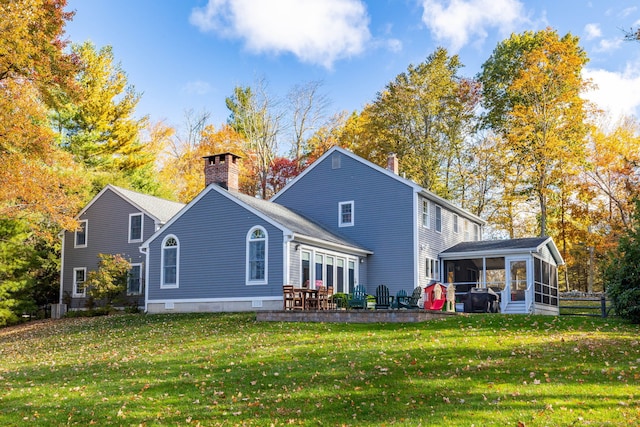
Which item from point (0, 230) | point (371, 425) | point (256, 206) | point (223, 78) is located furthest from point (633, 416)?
point (223, 78)

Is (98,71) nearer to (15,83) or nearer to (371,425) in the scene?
(15,83)

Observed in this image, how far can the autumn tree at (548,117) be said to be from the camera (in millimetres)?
34938

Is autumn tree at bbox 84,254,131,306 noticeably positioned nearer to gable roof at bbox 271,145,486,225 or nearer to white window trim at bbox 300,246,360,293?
gable roof at bbox 271,145,486,225

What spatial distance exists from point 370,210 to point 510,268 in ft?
20.9

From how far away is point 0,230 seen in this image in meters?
28.5

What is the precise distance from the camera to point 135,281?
97.2 feet

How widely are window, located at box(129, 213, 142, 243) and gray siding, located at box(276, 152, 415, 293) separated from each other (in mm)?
7859

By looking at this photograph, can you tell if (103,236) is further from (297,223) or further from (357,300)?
(357,300)

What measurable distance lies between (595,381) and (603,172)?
2968 cm

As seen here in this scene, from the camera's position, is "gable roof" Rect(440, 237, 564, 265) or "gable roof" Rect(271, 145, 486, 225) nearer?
"gable roof" Rect(271, 145, 486, 225)

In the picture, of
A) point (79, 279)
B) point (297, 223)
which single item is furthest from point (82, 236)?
point (297, 223)

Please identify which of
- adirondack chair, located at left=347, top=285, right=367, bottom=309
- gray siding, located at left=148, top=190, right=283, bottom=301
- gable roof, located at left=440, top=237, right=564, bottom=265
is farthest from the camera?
gable roof, located at left=440, top=237, right=564, bottom=265

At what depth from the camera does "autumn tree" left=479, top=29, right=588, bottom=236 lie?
34938 mm

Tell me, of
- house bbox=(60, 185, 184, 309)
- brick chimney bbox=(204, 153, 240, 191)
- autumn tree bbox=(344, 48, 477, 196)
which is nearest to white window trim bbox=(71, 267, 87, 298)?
house bbox=(60, 185, 184, 309)
